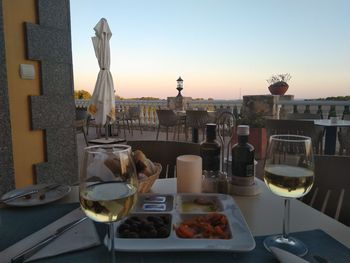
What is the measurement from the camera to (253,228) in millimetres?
680

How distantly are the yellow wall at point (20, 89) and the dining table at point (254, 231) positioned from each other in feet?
5.73

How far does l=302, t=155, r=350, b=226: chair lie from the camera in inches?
41.0

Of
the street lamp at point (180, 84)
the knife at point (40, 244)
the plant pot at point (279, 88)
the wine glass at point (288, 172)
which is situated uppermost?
the street lamp at point (180, 84)

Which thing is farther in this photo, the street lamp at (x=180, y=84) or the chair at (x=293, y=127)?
the street lamp at (x=180, y=84)

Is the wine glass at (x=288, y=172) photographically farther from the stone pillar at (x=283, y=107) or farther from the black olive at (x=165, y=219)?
the stone pillar at (x=283, y=107)

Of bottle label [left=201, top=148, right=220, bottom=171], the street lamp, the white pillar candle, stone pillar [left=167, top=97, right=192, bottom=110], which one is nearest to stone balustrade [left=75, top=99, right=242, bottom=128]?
stone pillar [left=167, top=97, right=192, bottom=110]

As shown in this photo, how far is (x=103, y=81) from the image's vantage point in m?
4.20

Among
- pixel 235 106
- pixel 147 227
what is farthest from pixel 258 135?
pixel 147 227

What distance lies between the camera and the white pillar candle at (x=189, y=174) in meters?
0.88

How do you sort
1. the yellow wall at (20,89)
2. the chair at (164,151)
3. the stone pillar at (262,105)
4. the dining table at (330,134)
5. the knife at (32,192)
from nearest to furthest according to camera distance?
the knife at (32,192), the chair at (164,151), the yellow wall at (20,89), the dining table at (330,134), the stone pillar at (262,105)

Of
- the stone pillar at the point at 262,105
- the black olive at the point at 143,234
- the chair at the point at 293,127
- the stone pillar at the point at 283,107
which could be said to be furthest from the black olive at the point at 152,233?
the stone pillar at the point at 283,107

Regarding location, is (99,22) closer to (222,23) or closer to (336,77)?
(222,23)

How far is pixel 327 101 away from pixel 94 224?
241 inches

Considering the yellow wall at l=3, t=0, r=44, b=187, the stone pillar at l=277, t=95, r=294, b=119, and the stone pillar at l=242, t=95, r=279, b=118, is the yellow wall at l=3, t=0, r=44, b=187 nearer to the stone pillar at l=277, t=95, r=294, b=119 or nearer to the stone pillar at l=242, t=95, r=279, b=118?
the stone pillar at l=242, t=95, r=279, b=118
